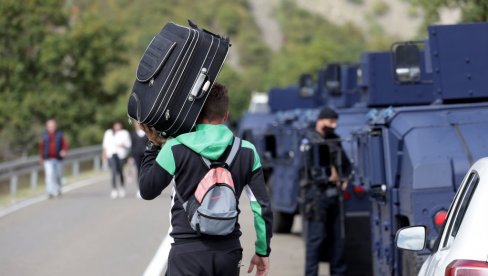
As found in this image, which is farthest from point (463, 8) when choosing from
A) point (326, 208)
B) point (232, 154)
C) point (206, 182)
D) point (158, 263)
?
point (206, 182)

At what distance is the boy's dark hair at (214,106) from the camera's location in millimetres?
6980

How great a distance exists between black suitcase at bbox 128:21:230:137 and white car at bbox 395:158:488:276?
144 cm

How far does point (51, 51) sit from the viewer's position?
2709 inches

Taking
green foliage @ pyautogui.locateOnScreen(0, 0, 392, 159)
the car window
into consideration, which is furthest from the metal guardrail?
green foliage @ pyautogui.locateOnScreen(0, 0, 392, 159)

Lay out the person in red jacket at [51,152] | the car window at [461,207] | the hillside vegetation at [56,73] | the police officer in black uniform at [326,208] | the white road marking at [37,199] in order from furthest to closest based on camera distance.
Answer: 1. the hillside vegetation at [56,73]
2. the person in red jacket at [51,152]
3. the white road marking at [37,199]
4. the police officer in black uniform at [326,208]
5. the car window at [461,207]

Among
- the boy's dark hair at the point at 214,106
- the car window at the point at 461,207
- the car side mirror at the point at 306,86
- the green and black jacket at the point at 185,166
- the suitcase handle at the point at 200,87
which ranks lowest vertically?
the car window at the point at 461,207

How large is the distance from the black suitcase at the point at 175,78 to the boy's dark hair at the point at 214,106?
5cm

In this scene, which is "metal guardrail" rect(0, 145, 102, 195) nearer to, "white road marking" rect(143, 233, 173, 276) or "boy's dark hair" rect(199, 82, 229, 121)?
"white road marking" rect(143, 233, 173, 276)

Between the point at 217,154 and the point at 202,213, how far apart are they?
0.38 m

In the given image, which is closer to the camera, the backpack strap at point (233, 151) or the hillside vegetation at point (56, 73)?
the backpack strap at point (233, 151)

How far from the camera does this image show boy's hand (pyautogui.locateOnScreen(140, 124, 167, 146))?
7051 millimetres

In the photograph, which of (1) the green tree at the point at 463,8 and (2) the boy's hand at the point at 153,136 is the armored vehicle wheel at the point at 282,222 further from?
(2) the boy's hand at the point at 153,136

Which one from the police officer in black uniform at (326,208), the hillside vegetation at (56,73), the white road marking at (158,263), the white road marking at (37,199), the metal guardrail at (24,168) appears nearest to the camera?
the police officer in black uniform at (326,208)

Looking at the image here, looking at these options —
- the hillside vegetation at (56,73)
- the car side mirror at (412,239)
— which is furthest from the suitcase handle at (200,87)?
the hillside vegetation at (56,73)
